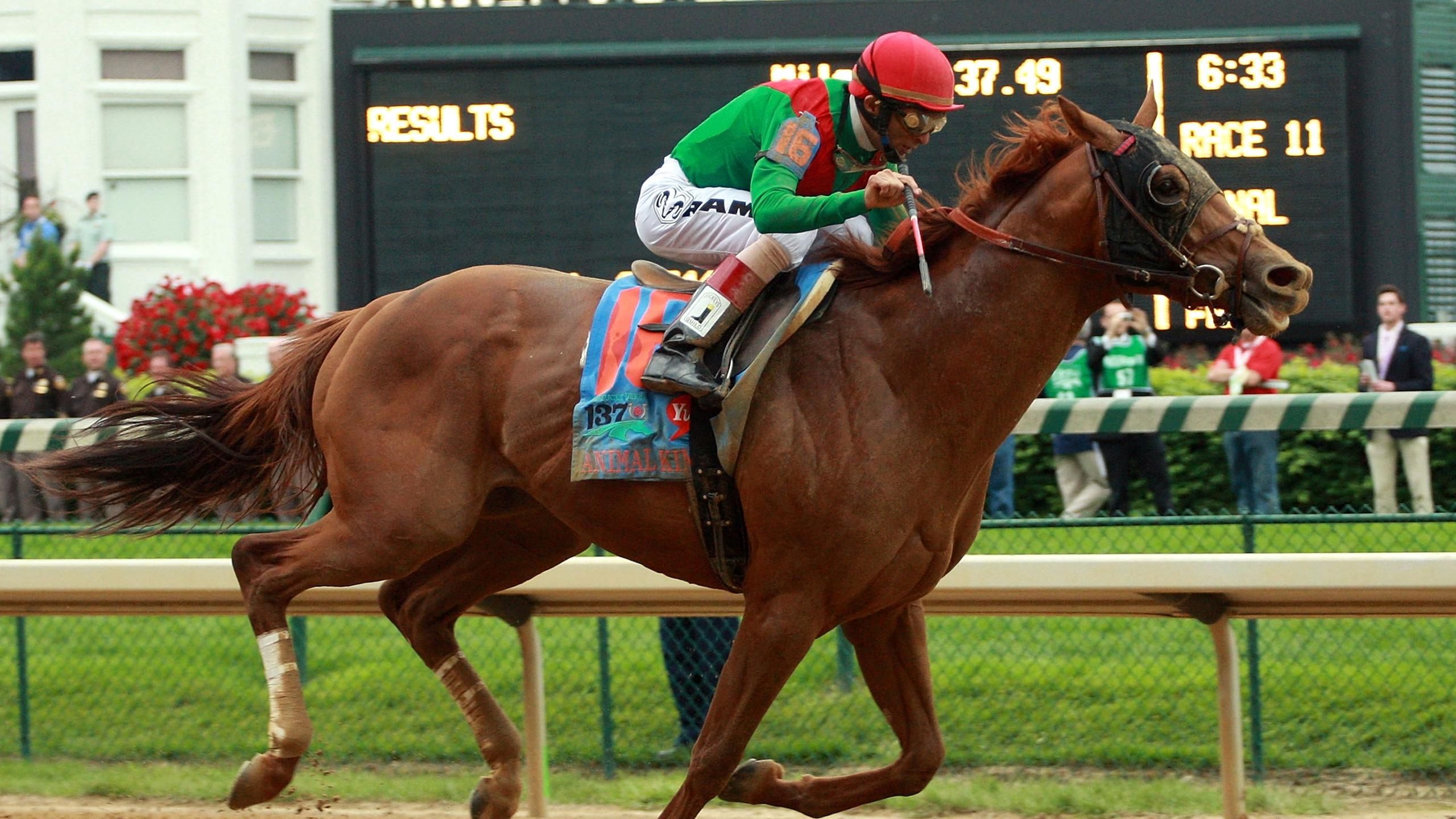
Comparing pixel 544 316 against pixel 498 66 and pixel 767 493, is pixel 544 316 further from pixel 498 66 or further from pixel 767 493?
pixel 498 66

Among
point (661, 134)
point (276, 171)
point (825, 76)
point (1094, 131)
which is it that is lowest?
point (1094, 131)

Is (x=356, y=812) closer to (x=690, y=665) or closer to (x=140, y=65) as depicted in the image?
(x=690, y=665)

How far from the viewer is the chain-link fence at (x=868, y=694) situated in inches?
222

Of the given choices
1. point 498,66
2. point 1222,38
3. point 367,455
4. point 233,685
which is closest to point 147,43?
point 498,66

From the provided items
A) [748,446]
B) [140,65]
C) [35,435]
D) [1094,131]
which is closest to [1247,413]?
[1094,131]

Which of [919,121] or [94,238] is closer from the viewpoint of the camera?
[919,121]

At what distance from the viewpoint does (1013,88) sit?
1084 cm

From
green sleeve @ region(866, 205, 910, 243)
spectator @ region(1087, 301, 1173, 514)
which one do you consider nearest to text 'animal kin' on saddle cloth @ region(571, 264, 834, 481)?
green sleeve @ region(866, 205, 910, 243)

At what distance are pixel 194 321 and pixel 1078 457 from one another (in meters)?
6.26

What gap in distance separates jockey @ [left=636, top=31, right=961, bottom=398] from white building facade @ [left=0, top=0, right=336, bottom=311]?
11548mm

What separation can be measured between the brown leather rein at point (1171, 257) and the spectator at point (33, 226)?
1118cm

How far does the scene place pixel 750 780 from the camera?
4.27 meters

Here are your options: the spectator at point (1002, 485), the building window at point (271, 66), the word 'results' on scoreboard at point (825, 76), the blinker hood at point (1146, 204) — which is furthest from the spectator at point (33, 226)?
the blinker hood at point (1146, 204)

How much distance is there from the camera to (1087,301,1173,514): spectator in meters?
8.51
